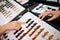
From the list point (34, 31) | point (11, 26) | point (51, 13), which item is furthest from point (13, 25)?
point (51, 13)

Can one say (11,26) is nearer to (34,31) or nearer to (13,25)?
(13,25)

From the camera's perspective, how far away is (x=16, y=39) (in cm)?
100

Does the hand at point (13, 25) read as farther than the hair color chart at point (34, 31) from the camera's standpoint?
Yes

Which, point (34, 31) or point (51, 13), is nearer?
point (34, 31)

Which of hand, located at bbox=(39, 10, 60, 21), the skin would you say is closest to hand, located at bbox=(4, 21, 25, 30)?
the skin

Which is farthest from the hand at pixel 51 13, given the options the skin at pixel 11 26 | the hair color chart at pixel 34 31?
the skin at pixel 11 26

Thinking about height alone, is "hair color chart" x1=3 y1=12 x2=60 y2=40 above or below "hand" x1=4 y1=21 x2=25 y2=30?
below

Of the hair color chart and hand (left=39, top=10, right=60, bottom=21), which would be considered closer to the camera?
the hair color chart

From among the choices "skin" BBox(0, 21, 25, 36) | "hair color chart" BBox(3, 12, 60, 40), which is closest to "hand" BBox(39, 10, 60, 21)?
"hair color chart" BBox(3, 12, 60, 40)

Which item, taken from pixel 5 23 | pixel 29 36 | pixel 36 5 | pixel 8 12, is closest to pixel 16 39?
pixel 29 36

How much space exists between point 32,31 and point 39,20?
104 mm

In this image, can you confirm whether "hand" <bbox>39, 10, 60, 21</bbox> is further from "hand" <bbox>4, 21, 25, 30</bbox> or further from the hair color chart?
"hand" <bbox>4, 21, 25, 30</bbox>

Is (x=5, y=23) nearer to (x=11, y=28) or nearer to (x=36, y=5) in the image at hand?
(x=11, y=28)

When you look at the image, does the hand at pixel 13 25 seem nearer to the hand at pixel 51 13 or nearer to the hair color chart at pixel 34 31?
the hair color chart at pixel 34 31
